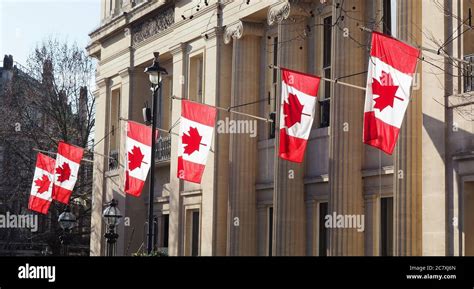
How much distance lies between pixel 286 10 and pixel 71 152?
10699 millimetres

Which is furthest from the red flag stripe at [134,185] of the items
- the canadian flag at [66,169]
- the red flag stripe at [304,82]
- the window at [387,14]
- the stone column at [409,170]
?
the stone column at [409,170]

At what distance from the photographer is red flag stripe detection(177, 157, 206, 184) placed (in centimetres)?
2833

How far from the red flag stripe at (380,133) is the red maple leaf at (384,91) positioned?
301 millimetres

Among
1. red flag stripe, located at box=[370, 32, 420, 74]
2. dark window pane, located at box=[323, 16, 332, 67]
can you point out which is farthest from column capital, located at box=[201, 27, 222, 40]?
red flag stripe, located at box=[370, 32, 420, 74]

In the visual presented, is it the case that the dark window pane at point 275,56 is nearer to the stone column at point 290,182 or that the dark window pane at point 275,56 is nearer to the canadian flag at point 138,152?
the stone column at point 290,182

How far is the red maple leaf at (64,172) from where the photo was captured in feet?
117

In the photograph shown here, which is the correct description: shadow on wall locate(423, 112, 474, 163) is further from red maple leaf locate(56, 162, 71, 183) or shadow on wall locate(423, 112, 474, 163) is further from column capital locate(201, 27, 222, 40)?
red maple leaf locate(56, 162, 71, 183)

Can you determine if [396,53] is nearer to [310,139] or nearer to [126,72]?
[310,139]

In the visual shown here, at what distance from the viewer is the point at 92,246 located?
45.4 meters

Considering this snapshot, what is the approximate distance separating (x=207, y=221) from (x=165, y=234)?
20.1 ft

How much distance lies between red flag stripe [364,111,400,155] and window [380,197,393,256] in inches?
216

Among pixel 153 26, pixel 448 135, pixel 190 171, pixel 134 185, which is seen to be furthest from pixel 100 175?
pixel 448 135

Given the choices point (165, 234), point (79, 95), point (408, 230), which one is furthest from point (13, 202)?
point (408, 230)

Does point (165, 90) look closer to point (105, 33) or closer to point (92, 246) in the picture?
point (105, 33)
